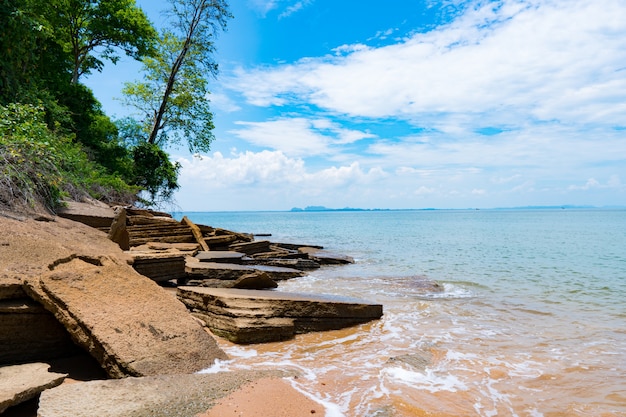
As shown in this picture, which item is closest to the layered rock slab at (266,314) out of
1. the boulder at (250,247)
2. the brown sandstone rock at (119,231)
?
the brown sandstone rock at (119,231)

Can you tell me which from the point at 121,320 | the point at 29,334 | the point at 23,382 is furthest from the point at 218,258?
the point at 23,382

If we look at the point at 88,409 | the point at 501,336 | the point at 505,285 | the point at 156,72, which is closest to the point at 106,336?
the point at 88,409

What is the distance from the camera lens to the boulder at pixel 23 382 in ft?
10.0

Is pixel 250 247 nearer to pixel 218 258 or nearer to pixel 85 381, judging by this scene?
pixel 218 258

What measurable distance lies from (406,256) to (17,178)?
20.0m

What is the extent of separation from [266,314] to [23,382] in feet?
11.8

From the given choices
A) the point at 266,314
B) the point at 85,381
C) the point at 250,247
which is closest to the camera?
the point at 85,381

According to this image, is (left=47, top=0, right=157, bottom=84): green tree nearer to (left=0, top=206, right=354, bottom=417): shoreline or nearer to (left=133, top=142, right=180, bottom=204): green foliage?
(left=133, top=142, right=180, bottom=204): green foliage

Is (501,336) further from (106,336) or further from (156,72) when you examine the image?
(156,72)

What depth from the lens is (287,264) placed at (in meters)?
15.9

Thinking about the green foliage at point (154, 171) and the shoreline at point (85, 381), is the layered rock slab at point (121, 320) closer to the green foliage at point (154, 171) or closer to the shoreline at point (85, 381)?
the shoreline at point (85, 381)

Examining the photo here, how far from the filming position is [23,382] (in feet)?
11.0

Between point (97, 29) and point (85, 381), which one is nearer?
point (85, 381)

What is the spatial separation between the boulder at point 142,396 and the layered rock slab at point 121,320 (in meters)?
0.38
